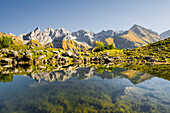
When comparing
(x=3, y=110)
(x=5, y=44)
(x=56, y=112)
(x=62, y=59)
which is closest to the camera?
(x=56, y=112)

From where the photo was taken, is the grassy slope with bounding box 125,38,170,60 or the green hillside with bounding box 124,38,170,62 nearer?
the green hillside with bounding box 124,38,170,62

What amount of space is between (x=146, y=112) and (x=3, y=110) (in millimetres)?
15405

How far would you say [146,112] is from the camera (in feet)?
31.3

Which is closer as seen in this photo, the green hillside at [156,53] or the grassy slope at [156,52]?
the green hillside at [156,53]

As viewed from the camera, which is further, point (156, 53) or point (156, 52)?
point (156, 52)

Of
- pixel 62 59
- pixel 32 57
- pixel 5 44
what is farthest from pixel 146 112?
pixel 5 44

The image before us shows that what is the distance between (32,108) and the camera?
34.0 ft

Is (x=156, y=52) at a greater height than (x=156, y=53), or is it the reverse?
(x=156, y=52)

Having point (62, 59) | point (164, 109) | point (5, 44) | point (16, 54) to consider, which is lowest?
point (164, 109)

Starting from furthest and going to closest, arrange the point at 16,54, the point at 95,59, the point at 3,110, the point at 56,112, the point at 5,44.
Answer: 1. the point at 5,44
2. the point at 95,59
3. the point at 16,54
4. the point at 3,110
5. the point at 56,112

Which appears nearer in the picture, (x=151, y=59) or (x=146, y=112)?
(x=146, y=112)

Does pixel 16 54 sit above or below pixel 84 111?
above

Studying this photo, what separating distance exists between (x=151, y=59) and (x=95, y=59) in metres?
45.5

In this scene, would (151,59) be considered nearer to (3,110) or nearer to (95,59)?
(95,59)
